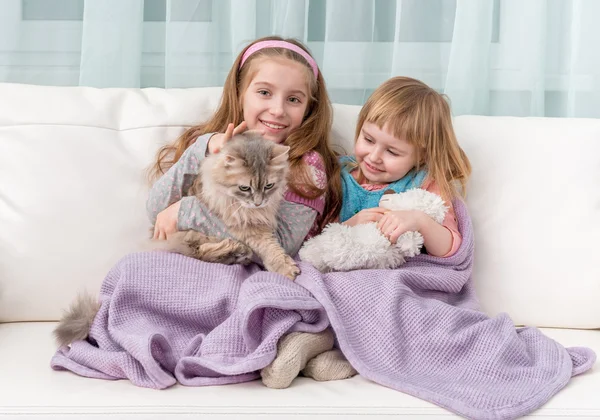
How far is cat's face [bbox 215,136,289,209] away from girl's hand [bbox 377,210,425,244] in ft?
1.02

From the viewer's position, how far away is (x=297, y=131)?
203 centimetres

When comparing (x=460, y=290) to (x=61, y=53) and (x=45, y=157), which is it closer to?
(x=45, y=157)

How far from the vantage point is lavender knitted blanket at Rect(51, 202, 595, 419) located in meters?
1.45

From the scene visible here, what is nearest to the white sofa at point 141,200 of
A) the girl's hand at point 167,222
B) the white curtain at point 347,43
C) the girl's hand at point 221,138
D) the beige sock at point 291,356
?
the girl's hand at point 167,222

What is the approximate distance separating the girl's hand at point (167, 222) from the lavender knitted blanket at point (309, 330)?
132 millimetres

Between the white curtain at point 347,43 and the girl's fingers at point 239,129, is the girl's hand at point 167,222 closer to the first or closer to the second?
the girl's fingers at point 239,129

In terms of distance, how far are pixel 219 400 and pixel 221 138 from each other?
767mm

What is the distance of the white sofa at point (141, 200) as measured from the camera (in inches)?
72.8

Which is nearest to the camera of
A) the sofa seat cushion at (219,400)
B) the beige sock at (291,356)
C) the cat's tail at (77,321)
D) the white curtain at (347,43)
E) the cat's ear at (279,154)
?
the sofa seat cushion at (219,400)

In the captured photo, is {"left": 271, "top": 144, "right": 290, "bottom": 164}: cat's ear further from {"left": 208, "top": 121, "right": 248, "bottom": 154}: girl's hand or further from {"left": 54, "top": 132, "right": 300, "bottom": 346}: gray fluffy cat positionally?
{"left": 208, "top": 121, "right": 248, "bottom": 154}: girl's hand

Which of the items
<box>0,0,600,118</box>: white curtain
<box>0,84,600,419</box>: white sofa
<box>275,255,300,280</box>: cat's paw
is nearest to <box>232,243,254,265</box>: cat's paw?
<box>275,255,300,280</box>: cat's paw

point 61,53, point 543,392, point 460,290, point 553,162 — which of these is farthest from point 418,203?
point 61,53

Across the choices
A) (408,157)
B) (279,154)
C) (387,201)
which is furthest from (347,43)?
(279,154)

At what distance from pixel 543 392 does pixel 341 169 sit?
0.92 meters
